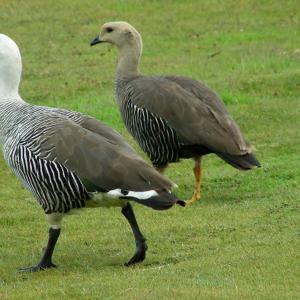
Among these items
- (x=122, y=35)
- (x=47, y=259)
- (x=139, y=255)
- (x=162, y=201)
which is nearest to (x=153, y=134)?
(x=122, y=35)

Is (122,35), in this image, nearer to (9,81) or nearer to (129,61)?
(129,61)

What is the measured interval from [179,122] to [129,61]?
1.49 metres

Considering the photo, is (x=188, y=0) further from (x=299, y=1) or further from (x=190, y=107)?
(x=190, y=107)

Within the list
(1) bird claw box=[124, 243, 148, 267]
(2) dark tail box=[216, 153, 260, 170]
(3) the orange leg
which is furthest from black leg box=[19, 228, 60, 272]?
(3) the orange leg

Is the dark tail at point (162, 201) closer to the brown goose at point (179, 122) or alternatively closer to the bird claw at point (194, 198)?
the brown goose at point (179, 122)

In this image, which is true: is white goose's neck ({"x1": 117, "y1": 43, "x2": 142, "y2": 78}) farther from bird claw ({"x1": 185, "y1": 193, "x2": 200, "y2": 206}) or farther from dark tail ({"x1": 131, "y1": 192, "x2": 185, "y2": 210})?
dark tail ({"x1": 131, "y1": 192, "x2": 185, "y2": 210})

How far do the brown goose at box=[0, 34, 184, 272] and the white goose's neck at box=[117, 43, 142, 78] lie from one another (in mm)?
3132

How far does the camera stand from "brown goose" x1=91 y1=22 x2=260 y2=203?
34.8ft

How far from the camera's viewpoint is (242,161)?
1044cm

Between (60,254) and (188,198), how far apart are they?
106 inches

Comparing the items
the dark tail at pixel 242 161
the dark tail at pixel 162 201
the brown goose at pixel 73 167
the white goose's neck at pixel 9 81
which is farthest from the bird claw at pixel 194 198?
the dark tail at pixel 162 201

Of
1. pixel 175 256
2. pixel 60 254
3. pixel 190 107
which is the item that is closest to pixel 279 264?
pixel 175 256

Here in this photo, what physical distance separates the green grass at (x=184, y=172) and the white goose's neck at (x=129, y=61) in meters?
1.46

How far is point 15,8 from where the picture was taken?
23891 mm
